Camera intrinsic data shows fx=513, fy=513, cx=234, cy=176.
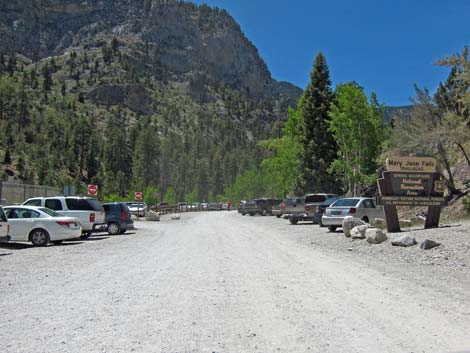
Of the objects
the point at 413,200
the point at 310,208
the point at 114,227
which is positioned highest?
the point at 413,200

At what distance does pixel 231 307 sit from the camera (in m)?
7.73

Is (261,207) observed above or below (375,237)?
above

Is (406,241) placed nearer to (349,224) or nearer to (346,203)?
(349,224)

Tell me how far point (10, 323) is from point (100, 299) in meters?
1.75

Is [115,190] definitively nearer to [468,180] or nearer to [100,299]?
[468,180]

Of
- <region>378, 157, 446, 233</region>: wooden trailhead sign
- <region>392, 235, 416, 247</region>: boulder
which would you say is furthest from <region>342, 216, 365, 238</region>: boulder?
<region>392, 235, 416, 247</region>: boulder

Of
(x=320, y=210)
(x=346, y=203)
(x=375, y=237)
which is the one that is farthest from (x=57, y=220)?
(x=320, y=210)

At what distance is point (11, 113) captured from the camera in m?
121

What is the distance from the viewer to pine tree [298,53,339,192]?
46906 mm

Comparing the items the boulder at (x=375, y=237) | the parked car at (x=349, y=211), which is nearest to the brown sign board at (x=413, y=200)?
the boulder at (x=375, y=237)

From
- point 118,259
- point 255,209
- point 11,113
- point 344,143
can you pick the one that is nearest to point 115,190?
point 11,113

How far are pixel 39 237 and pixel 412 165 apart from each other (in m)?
14.9

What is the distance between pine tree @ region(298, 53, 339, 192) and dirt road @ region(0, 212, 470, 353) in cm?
3360

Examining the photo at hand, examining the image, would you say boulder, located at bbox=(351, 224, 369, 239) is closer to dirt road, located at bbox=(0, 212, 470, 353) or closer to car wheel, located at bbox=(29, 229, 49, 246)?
dirt road, located at bbox=(0, 212, 470, 353)
